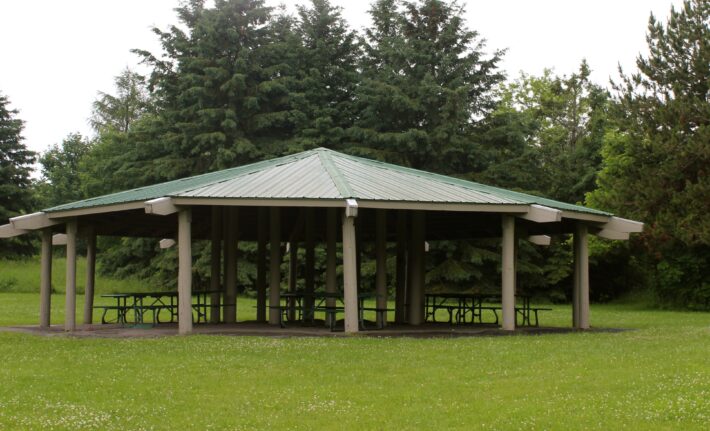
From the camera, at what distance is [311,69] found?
3772 cm

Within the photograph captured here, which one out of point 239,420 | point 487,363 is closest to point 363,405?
point 239,420

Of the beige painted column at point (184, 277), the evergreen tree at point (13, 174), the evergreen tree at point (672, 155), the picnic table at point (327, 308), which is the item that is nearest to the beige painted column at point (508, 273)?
the picnic table at point (327, 308)

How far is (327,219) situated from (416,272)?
2708 mm

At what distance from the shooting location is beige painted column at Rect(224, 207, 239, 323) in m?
20.6

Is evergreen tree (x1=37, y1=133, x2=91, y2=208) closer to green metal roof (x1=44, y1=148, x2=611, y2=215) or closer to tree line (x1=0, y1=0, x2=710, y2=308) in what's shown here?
tree line (x1=0, y1=0, x2=710, y2=308)

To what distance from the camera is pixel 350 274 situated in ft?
51.0

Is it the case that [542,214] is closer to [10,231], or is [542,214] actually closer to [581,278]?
[581,278]

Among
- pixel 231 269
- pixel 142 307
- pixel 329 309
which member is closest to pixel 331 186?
pixel 329 309

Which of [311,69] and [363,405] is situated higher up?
[311,69]

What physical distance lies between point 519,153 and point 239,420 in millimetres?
29917

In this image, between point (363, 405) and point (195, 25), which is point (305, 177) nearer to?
point (363, 405)

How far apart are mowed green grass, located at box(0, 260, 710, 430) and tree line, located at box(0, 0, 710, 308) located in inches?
655

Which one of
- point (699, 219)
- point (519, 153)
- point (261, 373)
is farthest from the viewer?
point (519, 153)

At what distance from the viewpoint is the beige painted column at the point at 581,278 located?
61.3 feet
